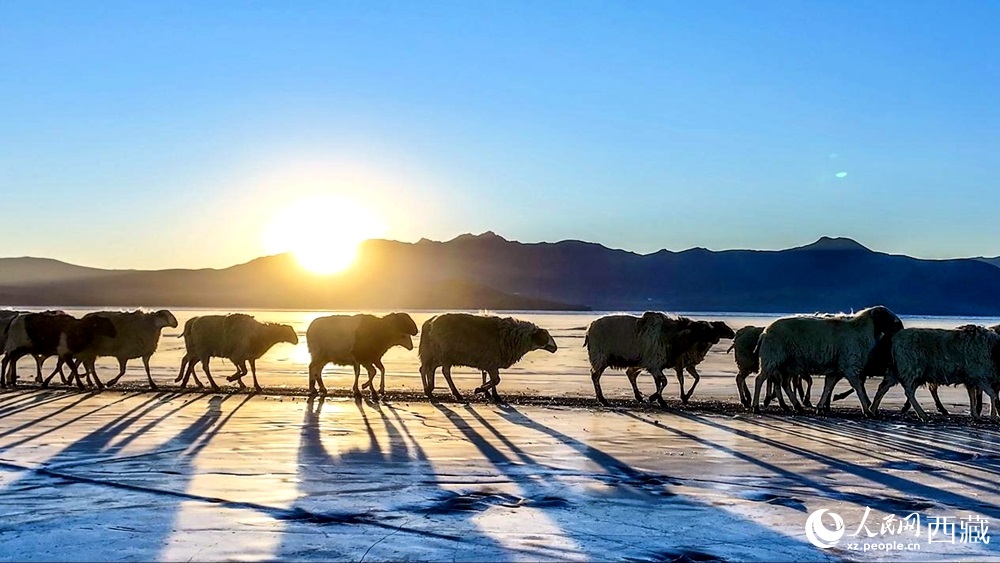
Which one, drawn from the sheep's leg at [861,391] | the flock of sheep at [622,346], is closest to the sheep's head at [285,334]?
the flock of sheep at [622,346]

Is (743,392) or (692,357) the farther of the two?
(692,357)

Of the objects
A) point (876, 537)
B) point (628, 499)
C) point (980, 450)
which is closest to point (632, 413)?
point (980, 450)

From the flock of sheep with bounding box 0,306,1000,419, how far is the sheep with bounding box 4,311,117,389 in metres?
0.03

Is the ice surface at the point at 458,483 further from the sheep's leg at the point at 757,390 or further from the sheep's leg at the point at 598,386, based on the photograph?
the sheep's leg at the point at 598,386

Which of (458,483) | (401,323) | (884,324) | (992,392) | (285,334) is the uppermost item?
(884,324)

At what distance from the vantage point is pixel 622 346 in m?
20.1

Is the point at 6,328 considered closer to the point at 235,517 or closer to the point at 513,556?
the point at 235,517

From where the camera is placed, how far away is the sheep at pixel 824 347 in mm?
18469

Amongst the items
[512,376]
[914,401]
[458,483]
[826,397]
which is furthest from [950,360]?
[512,376]

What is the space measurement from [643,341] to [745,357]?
8.20 feet

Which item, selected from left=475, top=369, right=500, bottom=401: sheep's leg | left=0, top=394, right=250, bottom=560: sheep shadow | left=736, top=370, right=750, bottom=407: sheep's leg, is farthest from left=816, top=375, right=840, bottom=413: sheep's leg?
left=0, top=394, right=250, bottom=560: sheep shadow

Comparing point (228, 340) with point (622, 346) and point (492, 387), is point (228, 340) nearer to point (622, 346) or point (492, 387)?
point (492, 387)

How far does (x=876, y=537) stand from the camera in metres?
7.98

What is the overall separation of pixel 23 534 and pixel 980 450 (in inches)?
498
